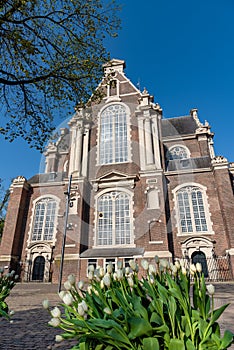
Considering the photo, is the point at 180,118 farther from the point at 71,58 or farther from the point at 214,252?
the point at 71,58

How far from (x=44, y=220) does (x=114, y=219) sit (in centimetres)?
626

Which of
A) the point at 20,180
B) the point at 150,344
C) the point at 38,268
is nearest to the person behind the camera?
the point at 150,344

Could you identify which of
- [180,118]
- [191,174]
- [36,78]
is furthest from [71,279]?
[180,118]

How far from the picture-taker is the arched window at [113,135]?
19.8 metres

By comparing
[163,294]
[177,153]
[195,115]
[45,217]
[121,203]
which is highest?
[195,115]

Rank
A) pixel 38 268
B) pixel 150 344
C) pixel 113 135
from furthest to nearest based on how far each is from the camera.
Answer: pixel 113 135 → pixel 38 268 → pixel 150 344

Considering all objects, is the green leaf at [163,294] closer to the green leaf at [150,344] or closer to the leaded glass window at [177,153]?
the green leaf at [150,344]

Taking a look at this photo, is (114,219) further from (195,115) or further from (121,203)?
(195,115)

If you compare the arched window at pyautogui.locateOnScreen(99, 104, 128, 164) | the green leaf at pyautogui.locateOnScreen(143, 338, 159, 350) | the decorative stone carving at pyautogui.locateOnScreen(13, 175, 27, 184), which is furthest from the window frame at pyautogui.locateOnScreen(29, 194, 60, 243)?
the green leaf at pyautogui.locateOnScreen(143, 338, 159, 350)

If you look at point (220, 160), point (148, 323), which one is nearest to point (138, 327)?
point (148, 323)

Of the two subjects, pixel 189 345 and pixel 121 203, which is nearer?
pixel 189 345

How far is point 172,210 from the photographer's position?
16.9 meters

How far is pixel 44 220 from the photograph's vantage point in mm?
18828

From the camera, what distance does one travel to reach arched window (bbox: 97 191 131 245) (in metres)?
16.6
